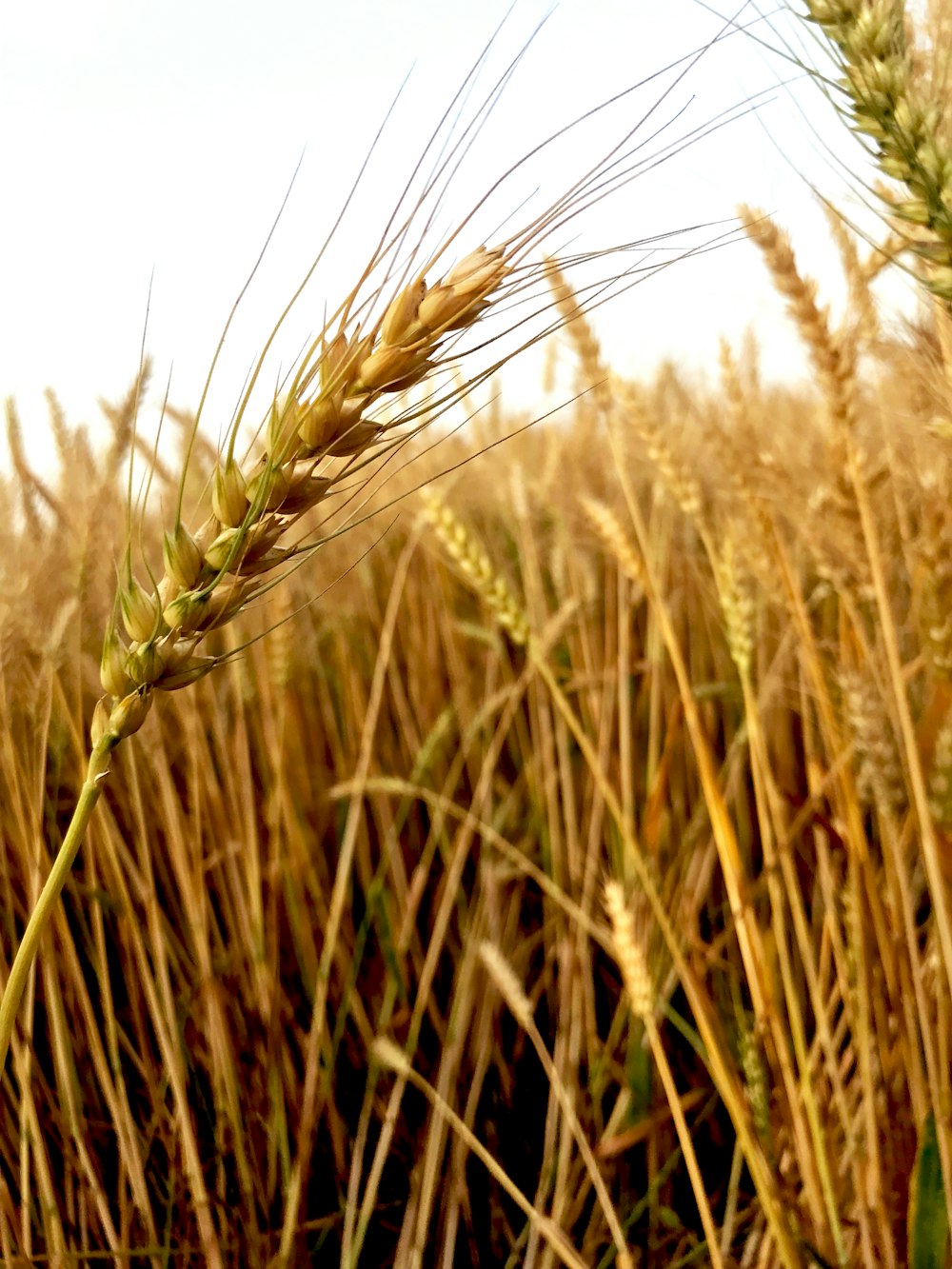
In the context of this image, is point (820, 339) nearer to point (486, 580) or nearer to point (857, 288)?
point (857, 288)

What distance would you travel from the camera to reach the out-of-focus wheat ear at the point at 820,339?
60cm

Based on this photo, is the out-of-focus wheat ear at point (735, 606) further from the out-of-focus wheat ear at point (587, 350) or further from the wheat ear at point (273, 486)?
the wheat ear at point (273, 486)

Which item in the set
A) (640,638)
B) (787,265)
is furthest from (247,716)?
(787,265)

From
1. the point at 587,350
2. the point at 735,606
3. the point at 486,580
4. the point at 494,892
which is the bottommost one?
the point at 494,892

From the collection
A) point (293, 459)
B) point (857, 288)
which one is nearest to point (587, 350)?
point (857, 288)

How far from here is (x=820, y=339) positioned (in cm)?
60

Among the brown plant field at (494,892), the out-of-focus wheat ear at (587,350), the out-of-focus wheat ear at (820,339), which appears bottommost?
the brown plant field at (494,892)

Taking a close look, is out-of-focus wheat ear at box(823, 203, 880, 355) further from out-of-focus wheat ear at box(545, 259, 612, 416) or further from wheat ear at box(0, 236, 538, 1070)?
wheat ear at box(0, 236, 538, 1070)

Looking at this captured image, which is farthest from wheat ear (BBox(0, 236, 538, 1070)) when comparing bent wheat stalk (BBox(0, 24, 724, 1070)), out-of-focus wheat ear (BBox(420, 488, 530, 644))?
out-of-focus wheat ear (BBox(420, 488, 530, 644))

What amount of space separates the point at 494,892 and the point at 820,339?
562mm

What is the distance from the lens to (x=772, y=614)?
3.94 feet

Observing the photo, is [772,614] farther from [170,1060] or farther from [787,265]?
[170,1060]

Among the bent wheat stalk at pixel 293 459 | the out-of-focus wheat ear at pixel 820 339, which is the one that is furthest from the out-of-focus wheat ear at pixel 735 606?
the bent wheat stalk at pixel 293 459

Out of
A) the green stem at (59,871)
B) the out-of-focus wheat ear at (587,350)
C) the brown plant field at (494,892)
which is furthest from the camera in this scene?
the out-of-focus wheat ear at (587,350)
